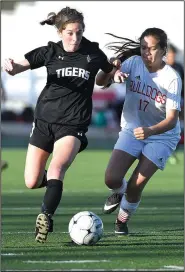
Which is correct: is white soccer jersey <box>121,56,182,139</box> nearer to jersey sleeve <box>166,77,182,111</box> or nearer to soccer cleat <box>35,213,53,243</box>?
jersey sleeve <box>166,77,182,111</box>

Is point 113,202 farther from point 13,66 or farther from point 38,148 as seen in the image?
point 13,66

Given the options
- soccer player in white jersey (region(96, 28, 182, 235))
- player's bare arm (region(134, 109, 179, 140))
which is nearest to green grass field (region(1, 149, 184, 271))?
soccer player in white jersey (region(96, 28, 182, 235))

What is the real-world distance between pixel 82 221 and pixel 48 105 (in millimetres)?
1252

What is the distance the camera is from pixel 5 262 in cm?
794

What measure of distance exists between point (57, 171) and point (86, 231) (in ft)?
2.24

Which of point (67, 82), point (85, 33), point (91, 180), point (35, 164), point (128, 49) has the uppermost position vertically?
point (85, 33)

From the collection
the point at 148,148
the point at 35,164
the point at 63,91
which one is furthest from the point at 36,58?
the point at 148,148

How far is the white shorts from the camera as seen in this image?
1012 centimetres

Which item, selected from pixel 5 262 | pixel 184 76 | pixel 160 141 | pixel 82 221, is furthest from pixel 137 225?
pixel 184 76

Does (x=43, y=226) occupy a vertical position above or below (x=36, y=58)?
below

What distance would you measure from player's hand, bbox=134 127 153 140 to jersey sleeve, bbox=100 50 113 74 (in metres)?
0.87

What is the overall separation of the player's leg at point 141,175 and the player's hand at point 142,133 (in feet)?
1.83

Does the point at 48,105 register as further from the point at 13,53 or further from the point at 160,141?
the point at 13,53

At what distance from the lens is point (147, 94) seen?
10.3 meters
